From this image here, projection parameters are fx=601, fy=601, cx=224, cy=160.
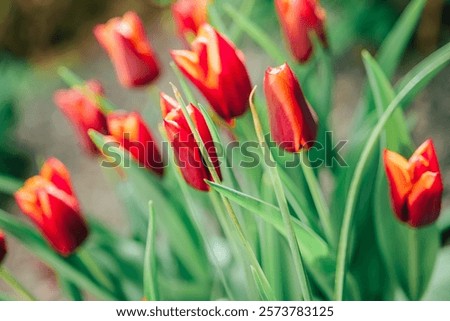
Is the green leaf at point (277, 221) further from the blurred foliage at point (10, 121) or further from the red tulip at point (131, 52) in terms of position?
the blurred foliage at point (10, 121)

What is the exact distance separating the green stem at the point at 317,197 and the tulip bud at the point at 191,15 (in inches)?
6.1

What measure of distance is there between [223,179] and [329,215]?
11cm

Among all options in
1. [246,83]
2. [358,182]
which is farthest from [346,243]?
[246,83]

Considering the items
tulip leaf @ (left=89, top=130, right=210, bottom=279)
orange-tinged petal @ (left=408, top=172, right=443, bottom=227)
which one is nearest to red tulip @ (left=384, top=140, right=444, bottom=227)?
orange-tinged petal @ (left=408, top=172, right=443, bottom=227)

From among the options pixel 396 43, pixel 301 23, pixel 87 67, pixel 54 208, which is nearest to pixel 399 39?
pixel 396 43

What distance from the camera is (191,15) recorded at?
0.54 m

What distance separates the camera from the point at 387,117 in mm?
463

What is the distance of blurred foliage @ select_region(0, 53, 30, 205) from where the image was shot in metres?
0.89

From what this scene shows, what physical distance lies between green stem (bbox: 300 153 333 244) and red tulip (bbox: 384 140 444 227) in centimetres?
7

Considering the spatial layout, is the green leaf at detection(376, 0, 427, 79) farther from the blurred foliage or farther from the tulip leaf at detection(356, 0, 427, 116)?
the blurred foliage

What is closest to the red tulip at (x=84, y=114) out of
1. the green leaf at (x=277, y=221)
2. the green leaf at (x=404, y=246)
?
the green leaf at (x=277, y=221)

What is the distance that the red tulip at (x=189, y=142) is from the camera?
1.46ft

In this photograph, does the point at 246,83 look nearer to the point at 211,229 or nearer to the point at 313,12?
the point at 313,12

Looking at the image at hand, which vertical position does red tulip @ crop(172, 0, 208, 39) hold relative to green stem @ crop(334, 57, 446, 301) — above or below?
above
